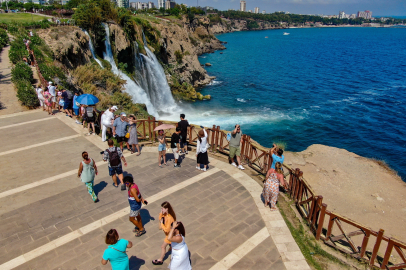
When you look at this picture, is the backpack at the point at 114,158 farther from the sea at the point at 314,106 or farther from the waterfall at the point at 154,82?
the waterfall at the point at 154,82

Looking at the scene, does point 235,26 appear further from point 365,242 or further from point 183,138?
point 365,242

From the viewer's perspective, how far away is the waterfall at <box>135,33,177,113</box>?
107 ft

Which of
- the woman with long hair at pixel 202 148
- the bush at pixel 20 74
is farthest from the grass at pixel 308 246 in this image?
the bush at pixel 20 74

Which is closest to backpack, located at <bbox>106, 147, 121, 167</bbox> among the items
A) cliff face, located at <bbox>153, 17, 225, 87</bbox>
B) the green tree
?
the green tree

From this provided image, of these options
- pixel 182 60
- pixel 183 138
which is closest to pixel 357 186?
pixel 183 138

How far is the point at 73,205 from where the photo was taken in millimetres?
8992

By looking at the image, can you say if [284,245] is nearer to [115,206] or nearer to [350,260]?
[350,260]

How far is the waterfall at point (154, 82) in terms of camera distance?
32.5 meters

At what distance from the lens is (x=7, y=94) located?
61.6 feet

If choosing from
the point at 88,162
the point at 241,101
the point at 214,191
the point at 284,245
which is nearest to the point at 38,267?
the point at 88,162

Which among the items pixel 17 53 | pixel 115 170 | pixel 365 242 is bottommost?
pixel 365 242

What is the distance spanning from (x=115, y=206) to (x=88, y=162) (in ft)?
5.47

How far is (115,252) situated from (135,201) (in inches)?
75.7

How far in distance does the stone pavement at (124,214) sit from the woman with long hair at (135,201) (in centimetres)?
35
